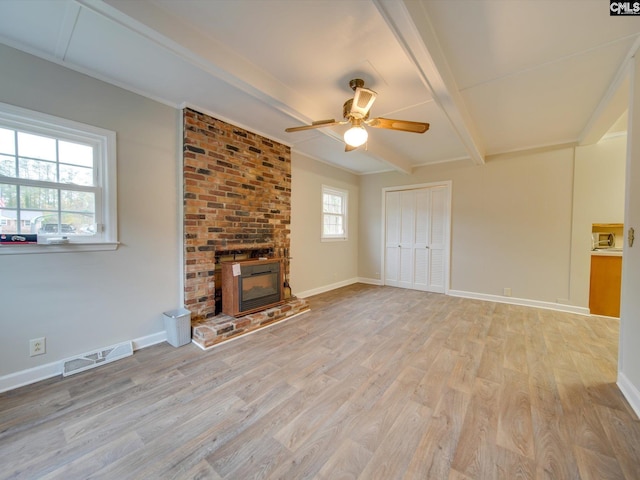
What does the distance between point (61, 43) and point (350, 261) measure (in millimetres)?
5101

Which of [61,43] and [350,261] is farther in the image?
[350,261]

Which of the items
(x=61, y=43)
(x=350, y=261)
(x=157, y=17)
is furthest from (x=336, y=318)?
(x=61, y=43)

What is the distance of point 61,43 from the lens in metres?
1.90

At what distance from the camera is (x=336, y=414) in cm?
168

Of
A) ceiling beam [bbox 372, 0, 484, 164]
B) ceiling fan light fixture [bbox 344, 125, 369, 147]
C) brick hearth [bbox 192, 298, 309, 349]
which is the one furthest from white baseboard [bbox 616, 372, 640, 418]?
brick hearth [bbox 192, 298, 309, 349]

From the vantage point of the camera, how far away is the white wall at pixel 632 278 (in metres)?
1.77

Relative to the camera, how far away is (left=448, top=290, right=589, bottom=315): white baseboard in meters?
3.74

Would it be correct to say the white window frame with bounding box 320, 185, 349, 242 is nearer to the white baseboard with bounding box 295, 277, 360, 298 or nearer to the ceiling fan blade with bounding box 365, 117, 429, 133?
the white baseboard with bounding box 295, 277, 360, 298

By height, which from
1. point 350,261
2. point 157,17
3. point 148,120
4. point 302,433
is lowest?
point 302,433

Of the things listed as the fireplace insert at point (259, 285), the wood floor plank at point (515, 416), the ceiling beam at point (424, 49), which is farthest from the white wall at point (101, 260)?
the wood floor plank at point (515, 416)

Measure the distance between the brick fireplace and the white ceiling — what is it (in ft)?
1.31

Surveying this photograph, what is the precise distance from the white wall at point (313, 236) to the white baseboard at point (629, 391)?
147 inches

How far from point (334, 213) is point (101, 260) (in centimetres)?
387

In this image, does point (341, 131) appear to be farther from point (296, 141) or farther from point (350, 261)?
point (350, 261)
